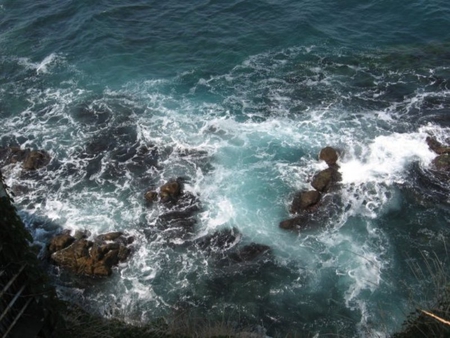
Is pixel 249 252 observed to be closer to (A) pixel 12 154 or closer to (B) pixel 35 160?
(B) pixel 35 160

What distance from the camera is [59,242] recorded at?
2616 centimetres

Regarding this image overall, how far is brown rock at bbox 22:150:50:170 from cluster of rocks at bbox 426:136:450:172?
27.6 meters

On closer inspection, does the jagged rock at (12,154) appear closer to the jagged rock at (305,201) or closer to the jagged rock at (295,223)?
the jagged rock at (295,223)

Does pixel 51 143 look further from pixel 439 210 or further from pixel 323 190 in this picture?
pixel 439 210

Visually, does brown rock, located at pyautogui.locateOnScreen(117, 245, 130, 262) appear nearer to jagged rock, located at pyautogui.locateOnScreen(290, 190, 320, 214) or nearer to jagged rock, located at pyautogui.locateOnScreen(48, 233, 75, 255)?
jagged rock, located at pyautogui.locateOnScreen(48, 233, 75, 255)

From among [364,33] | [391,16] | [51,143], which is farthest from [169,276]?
[391,16]

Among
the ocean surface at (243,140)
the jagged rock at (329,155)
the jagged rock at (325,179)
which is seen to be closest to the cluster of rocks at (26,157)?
the ocean surface at (243,140)

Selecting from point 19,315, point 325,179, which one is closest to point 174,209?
point 325,179

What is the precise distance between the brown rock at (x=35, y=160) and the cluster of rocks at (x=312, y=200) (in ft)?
60.0

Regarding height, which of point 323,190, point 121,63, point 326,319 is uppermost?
point 121,63

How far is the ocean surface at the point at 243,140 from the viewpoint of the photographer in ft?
78.5

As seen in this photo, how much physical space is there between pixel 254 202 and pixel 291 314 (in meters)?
8.43

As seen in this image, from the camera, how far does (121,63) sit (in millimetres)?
42625

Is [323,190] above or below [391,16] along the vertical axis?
below
